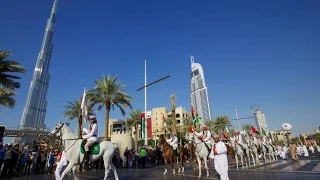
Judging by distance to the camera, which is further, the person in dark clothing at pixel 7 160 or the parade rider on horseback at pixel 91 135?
the person in dark clothing at pixel 7 160

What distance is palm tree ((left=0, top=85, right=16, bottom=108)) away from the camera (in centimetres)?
1969

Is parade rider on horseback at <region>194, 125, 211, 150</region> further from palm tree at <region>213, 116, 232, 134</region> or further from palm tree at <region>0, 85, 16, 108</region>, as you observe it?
palm tree at <region>213, 116, 232, 134</region>

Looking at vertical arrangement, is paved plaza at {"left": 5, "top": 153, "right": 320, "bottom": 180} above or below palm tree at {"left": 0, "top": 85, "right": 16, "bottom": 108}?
below

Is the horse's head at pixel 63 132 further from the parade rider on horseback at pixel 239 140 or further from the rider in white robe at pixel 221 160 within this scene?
the parade rider on horseback at pixel 239 140

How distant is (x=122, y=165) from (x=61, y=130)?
18435mm

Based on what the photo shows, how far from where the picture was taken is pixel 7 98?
68.8 feet

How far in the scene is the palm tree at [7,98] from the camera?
19.7m

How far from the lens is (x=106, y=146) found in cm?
1080

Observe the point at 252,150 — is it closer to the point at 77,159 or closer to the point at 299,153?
the point at 77,159

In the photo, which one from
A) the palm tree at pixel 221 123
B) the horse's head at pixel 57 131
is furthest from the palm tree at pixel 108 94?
the palm tree at pixel 221 123

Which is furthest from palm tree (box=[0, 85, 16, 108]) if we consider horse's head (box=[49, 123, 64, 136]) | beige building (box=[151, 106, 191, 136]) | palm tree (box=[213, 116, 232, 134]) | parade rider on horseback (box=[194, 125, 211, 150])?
beige building (box=[151, 106, 191, 136])

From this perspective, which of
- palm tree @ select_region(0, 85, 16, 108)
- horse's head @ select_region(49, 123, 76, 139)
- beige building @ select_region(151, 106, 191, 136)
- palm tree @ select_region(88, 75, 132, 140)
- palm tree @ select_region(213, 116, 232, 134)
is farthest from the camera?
beige building @ select_region(151, 106, 191, 136)

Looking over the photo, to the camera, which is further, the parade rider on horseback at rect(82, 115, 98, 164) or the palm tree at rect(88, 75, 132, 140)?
the palm tree at rect(88, 75, 132, 140)

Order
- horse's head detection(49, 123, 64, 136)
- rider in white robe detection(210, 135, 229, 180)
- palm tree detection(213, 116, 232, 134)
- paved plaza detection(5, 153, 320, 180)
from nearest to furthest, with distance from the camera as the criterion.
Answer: rider in white robe detection(210, 135, 229, 180) → paved plaza detection(5, 153, 320, 180) → horse's head detection(49, 123, 64, 136) → palm tree detection(213, 116, 232, 134)
